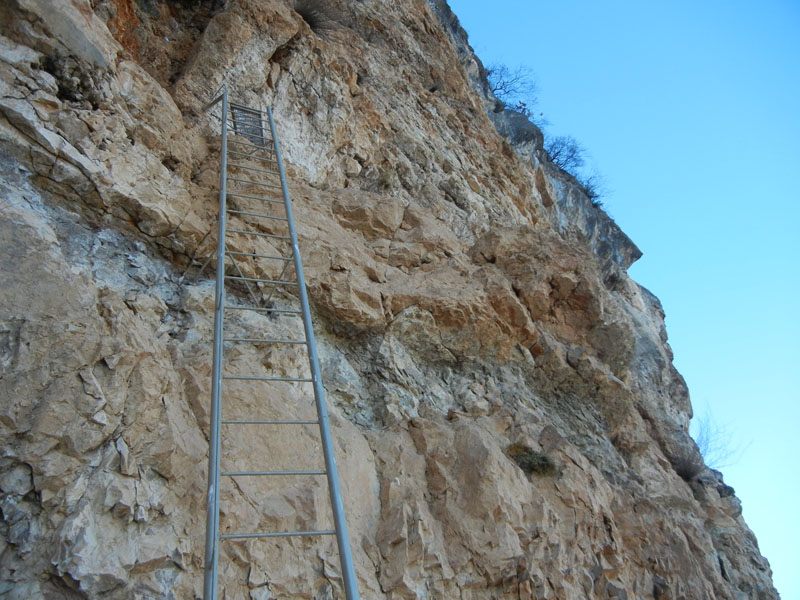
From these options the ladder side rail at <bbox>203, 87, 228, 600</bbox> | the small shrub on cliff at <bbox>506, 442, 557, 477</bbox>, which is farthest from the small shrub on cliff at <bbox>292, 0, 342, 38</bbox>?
the small shrub on cliff at <bbox>506, 442, 557, 477</bbox>

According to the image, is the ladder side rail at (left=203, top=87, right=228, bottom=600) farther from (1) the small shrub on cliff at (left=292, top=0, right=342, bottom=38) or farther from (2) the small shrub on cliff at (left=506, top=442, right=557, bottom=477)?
(1) the small shrub on cliff at (left=292, top=0, right=342, bottom=38)

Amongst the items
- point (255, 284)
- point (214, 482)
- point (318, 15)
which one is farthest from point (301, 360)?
point (318, 15)

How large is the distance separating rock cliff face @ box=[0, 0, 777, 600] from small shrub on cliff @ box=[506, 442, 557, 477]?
3 cm

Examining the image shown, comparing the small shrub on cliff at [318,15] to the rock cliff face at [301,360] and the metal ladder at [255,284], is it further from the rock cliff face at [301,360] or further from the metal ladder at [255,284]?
the metal ladder at [255,284]

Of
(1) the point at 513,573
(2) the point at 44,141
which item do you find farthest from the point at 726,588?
(2) the point at 44,141

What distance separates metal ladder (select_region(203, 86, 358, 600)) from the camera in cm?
258

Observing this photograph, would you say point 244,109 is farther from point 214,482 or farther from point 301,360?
point 214,482

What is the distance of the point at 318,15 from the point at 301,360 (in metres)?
7.17

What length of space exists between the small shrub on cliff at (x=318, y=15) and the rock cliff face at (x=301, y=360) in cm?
20

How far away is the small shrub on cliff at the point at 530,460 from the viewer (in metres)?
4.89

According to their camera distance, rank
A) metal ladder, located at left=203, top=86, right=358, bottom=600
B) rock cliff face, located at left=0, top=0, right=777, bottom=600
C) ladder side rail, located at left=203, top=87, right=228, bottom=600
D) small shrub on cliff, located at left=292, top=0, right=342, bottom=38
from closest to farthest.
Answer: ladder side rail, located at left=203, top=87, right=228, bottom=600 → metal ladder, located at left=203, top=86, right=358, bottom=600 → rock cliff face, located at left=0, top=0, right=777, bottom=600 → small shrub on cliff, located at left=292, top=0, right=342, bottom=38

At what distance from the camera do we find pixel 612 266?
1493 cm

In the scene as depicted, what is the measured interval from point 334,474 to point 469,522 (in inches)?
67.7

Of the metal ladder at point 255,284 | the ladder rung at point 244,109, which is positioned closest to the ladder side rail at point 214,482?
the metal ladder at point 255,284
